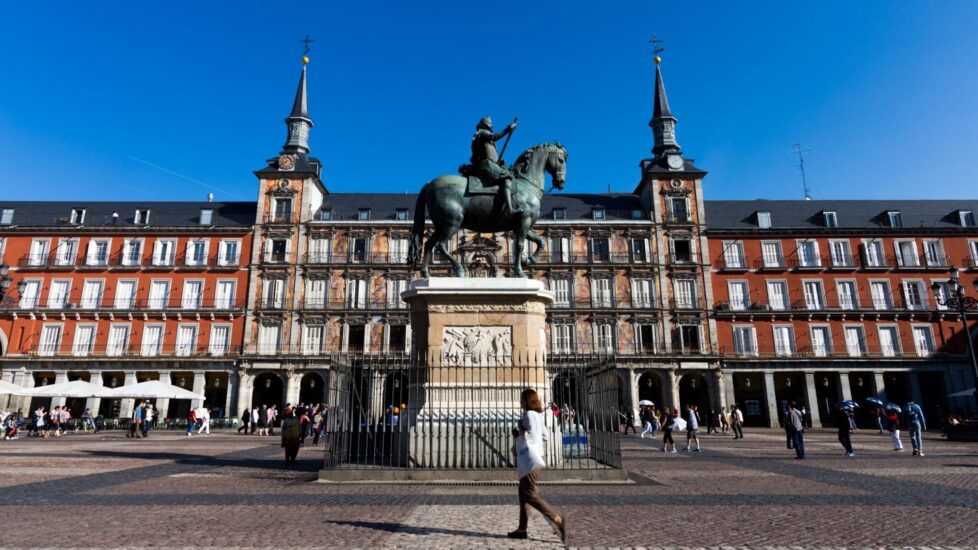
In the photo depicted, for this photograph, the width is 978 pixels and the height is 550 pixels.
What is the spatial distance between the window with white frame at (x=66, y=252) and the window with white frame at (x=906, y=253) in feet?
184

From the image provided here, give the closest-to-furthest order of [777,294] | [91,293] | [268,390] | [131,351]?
1. [131,351]
2. [91,293]
3. [268,390]
4. [777,294]

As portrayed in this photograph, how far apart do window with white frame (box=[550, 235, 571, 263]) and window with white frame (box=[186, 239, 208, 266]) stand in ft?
78.5

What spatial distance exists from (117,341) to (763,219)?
4503 cm

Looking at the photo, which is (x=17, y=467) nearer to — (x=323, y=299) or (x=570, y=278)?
(x=323, y=299)

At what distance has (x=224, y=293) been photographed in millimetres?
39250

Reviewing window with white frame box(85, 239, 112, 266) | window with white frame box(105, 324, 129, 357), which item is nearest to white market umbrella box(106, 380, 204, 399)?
window with white frame box(105, 324, 129, 357)

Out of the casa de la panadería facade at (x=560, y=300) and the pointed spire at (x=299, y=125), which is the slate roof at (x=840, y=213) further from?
the pointed spire at (x=299, y=125)

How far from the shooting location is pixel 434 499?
7129 millimetres

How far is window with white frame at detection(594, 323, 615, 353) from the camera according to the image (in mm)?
38375

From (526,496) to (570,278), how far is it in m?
35.3

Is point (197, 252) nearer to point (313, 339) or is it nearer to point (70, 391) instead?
point (313, 339)

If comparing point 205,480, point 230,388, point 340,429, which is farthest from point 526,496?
point 230,388

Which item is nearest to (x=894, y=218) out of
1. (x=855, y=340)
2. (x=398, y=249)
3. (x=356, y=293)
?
(x=855, y=340)

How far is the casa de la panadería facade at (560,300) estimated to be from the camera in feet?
123
